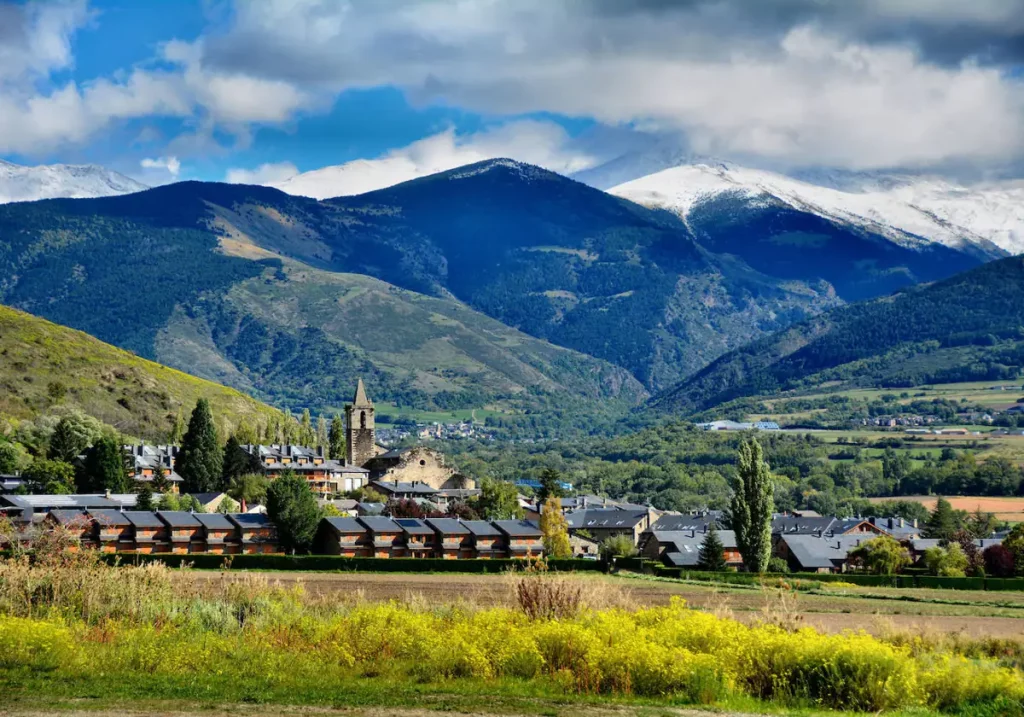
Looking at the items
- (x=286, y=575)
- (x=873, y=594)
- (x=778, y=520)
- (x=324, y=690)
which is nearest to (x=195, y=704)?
(x=324, y=690)

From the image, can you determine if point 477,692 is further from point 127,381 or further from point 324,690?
point 127,381

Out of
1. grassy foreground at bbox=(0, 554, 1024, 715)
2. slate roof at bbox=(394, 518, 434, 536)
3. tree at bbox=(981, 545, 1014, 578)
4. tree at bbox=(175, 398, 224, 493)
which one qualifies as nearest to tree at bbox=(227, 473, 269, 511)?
tree at bbox=(175, 398, 224, 493)

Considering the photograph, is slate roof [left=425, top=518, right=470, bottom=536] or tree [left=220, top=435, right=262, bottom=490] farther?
tree [left=220, top=435, right=262, bottom=490]

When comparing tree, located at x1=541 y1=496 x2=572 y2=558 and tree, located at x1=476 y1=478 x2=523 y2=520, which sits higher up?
tree, located at x1=476 y1=478 x2=523 y2=520

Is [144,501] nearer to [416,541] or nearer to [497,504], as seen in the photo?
[416,541]

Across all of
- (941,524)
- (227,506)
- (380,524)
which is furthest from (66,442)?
(941,524)

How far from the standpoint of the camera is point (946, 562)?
9869cm

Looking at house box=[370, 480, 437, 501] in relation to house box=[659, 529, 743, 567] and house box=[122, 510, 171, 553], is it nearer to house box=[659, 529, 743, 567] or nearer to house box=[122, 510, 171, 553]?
house box=[659, 529, 743, 567]

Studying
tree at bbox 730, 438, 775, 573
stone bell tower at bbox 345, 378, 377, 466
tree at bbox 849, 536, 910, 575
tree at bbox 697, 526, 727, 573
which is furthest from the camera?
stone bell tower at bbox 345, 378, 377, 466

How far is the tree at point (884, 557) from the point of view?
10056cm

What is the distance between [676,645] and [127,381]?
541 ft

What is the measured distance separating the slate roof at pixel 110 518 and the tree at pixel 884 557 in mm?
55222

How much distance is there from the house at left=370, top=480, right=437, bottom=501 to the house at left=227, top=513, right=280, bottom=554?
131 ft

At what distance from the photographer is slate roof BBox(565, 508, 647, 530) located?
14438 centimetres
